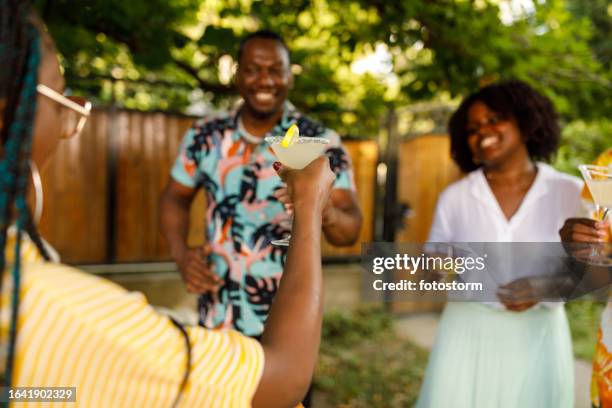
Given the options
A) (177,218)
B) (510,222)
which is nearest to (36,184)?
(177,218)

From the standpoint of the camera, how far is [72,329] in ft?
2.70

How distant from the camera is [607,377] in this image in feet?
6.29

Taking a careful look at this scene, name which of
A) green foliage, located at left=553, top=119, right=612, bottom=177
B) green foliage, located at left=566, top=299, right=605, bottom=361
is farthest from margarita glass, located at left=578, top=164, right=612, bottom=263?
green foliage, located at left=566, top=299, right=605, bottom=361

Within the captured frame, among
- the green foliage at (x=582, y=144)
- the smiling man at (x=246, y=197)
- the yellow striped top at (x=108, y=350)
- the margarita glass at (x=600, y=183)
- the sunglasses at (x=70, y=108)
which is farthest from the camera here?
the green foliage at (x=582, y=144)

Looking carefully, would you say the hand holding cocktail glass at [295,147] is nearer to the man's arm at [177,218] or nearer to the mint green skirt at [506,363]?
the man's arm at [177,218]

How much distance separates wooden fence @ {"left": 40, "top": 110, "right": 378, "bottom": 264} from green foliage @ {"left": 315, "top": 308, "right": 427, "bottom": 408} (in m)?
2.27

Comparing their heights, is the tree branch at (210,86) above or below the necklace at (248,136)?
above

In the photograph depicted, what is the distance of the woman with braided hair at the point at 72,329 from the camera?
82 cm

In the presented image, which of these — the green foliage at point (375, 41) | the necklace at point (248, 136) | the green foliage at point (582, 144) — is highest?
the green foliage at point (375, 41)

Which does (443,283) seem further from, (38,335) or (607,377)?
(38,335)

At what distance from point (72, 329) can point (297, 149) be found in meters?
0.96

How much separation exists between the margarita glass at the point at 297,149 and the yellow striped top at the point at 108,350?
0.71 meters

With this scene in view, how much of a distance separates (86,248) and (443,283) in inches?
189

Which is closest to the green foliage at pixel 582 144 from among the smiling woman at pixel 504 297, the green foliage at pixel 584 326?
the green foliage at pixel 584 326
